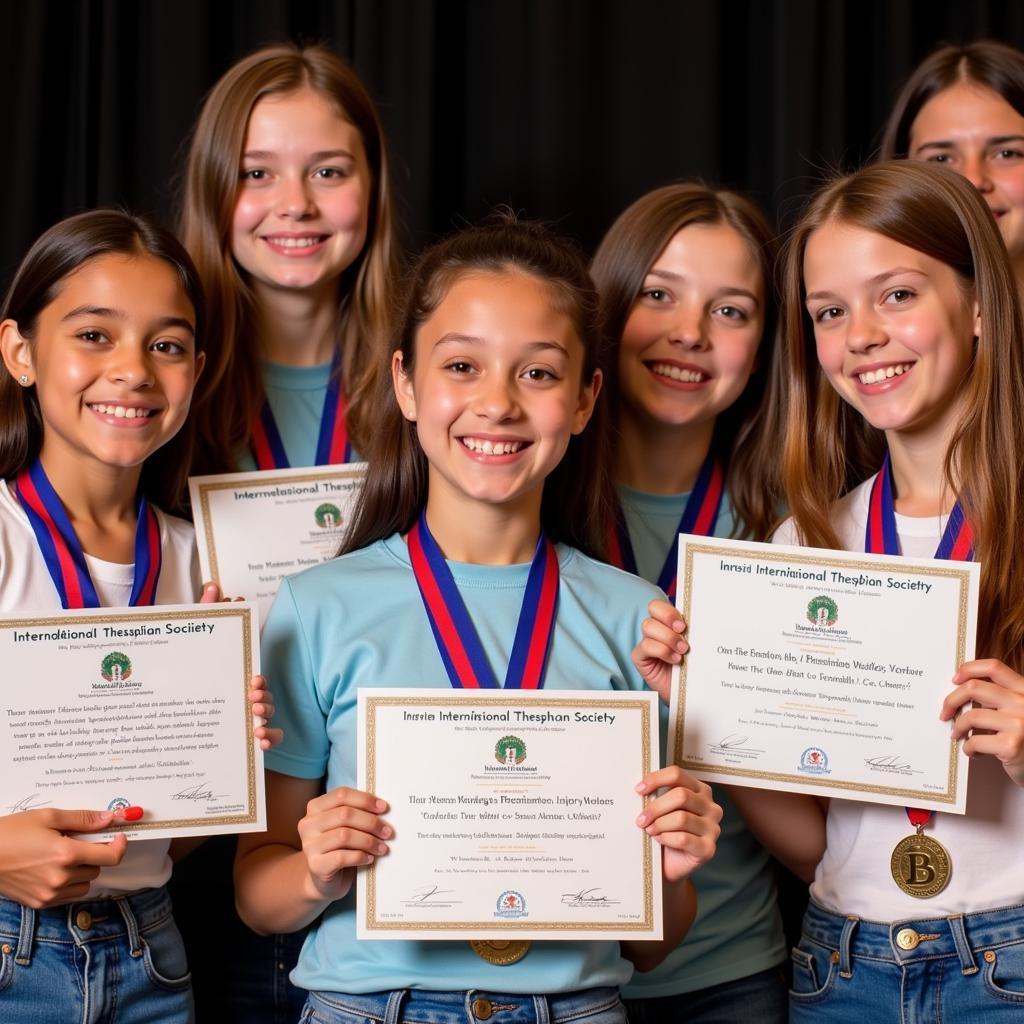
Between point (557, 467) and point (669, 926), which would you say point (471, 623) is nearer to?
point (557, 467)

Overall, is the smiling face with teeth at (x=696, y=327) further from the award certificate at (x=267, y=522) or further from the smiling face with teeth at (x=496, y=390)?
the award certificate at (x=267, y=522)

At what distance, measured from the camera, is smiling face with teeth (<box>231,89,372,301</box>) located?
3170mm

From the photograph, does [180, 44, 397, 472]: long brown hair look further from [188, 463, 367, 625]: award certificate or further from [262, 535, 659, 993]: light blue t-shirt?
[262, 535, 659, 993]: light blue t-shirt

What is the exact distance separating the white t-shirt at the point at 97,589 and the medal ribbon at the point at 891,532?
139 centimetres

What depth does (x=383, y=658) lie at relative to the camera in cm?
238

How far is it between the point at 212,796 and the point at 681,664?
85cm

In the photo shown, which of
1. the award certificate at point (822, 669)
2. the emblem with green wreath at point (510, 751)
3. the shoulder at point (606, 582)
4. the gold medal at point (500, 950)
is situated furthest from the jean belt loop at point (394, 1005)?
the shoulder at point (606, 582)

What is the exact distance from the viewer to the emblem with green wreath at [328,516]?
9.39 feet

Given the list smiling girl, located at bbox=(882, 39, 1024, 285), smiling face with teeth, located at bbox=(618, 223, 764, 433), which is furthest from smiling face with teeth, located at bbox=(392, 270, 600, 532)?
smiling girl, located at bbox=(882, 39, 1024, 285)
